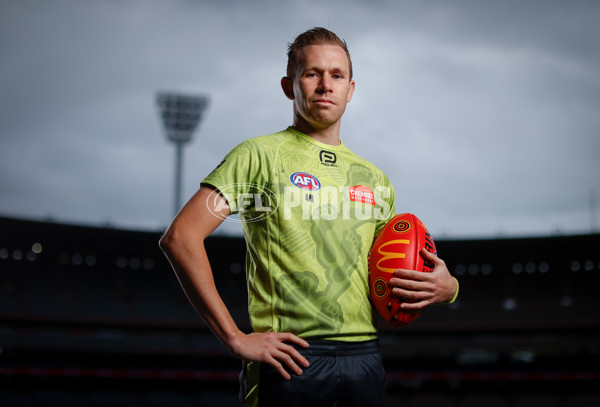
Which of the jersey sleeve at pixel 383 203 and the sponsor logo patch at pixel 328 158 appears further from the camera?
the jersey sleeve at pixel 383 203

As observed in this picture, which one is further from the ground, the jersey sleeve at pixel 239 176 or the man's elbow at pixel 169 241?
the jersey sleeve at pixel 239 176

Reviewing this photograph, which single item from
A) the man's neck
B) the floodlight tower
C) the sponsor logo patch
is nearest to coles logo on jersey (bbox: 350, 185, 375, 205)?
the sponsor logo patch

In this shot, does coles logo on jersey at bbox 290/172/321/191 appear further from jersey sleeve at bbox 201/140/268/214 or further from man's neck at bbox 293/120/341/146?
man's neck at bbox 293/120/341/146

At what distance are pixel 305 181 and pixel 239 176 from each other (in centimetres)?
27

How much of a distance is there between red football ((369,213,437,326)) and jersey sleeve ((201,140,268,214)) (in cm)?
58

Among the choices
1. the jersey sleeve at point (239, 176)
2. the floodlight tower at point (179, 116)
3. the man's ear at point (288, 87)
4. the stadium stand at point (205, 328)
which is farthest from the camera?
the floodlight tower at point (179, 116)

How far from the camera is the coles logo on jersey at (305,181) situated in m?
1.96

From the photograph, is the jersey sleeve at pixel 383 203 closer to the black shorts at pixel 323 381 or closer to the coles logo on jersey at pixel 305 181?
the coles logo on jersey at pixel 305 181

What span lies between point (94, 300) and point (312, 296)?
21412 mm

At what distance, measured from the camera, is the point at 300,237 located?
1.90 metres

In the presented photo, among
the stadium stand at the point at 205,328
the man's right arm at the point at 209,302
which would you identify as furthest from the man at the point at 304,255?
the stadium stand at the point at 205,328

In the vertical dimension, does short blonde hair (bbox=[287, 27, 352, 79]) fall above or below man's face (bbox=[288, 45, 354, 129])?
above

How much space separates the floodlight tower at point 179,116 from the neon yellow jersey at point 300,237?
27.7 metres

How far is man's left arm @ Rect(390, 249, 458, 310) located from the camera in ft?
6.40
